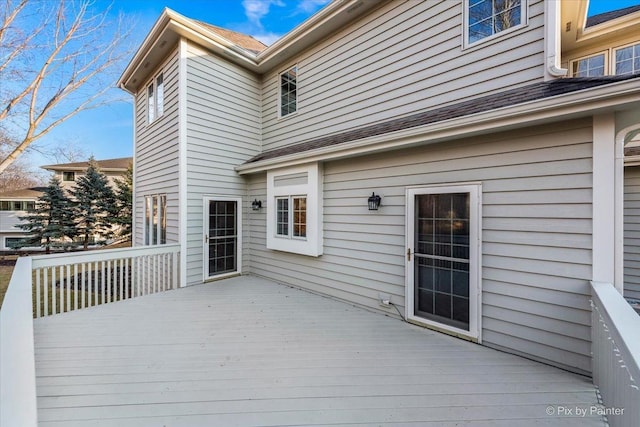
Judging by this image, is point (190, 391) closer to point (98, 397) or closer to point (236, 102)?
point (98, 397)

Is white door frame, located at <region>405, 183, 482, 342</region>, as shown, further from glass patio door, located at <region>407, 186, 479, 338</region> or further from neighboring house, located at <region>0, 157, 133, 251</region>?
neighboring house, located at <region>0, 157, 133, 251</region>

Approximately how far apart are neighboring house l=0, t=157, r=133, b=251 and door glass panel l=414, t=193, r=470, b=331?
19160mm

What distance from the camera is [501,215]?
318 centimetres

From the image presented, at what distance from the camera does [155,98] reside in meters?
7.04

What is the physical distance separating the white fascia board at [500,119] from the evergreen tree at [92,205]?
46.3ft

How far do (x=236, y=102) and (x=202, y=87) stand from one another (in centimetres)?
85

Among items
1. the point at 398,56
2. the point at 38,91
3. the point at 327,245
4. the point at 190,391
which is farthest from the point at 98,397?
the point at 38,91

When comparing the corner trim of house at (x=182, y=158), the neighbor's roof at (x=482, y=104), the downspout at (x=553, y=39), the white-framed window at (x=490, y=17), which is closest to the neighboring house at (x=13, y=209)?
the corner trim of house at (x=182, y=158)

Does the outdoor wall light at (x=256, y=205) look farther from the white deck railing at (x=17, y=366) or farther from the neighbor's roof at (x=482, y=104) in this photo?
the white deck railing at (x=17, y=366)

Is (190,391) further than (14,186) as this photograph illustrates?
No

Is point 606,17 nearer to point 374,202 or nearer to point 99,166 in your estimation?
point 374,202

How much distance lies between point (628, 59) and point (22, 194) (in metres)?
30.3

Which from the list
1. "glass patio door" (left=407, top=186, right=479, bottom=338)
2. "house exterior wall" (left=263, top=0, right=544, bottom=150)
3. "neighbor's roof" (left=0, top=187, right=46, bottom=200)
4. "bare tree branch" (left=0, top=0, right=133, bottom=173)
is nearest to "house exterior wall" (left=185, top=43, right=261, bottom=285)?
"house exterior wall" (left=263, top=0, right=544, bottom=150)

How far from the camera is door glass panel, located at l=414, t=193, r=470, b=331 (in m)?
3.48
